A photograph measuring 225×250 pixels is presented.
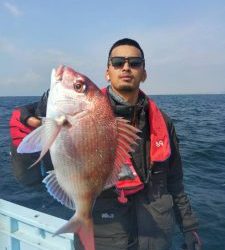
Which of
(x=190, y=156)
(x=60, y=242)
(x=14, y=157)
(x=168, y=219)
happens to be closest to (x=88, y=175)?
(x=14, y=157)

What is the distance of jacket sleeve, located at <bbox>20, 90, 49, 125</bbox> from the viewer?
9.08 feet

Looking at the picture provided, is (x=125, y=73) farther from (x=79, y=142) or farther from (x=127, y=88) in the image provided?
(x=79, y=142)

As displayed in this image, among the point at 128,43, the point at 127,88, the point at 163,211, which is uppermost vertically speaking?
the point at 128,43

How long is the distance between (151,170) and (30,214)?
1.73 meters

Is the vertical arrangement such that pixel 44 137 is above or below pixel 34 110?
below

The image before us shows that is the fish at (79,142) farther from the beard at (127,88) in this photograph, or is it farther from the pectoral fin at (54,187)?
the beard at (127,88)

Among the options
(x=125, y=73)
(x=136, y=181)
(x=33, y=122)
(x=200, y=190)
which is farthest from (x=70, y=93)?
(x=200, y=190)

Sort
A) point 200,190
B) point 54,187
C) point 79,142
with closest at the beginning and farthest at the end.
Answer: point 79,142 → point 54,187 → point 200,190

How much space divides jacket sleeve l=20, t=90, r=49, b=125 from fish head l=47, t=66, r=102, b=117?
346mm

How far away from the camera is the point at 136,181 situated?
11.2 ft

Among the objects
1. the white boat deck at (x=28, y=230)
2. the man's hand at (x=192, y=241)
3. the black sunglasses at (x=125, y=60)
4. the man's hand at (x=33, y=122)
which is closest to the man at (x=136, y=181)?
the black sunglasses at (x=125, y=60)

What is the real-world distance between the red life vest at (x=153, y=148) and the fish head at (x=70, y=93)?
1027 millimetres

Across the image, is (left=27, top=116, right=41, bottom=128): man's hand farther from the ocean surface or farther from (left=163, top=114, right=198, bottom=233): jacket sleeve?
(left=163, top=114, right=198, bottom=233): jacket sleeve

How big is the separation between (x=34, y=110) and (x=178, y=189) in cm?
190
